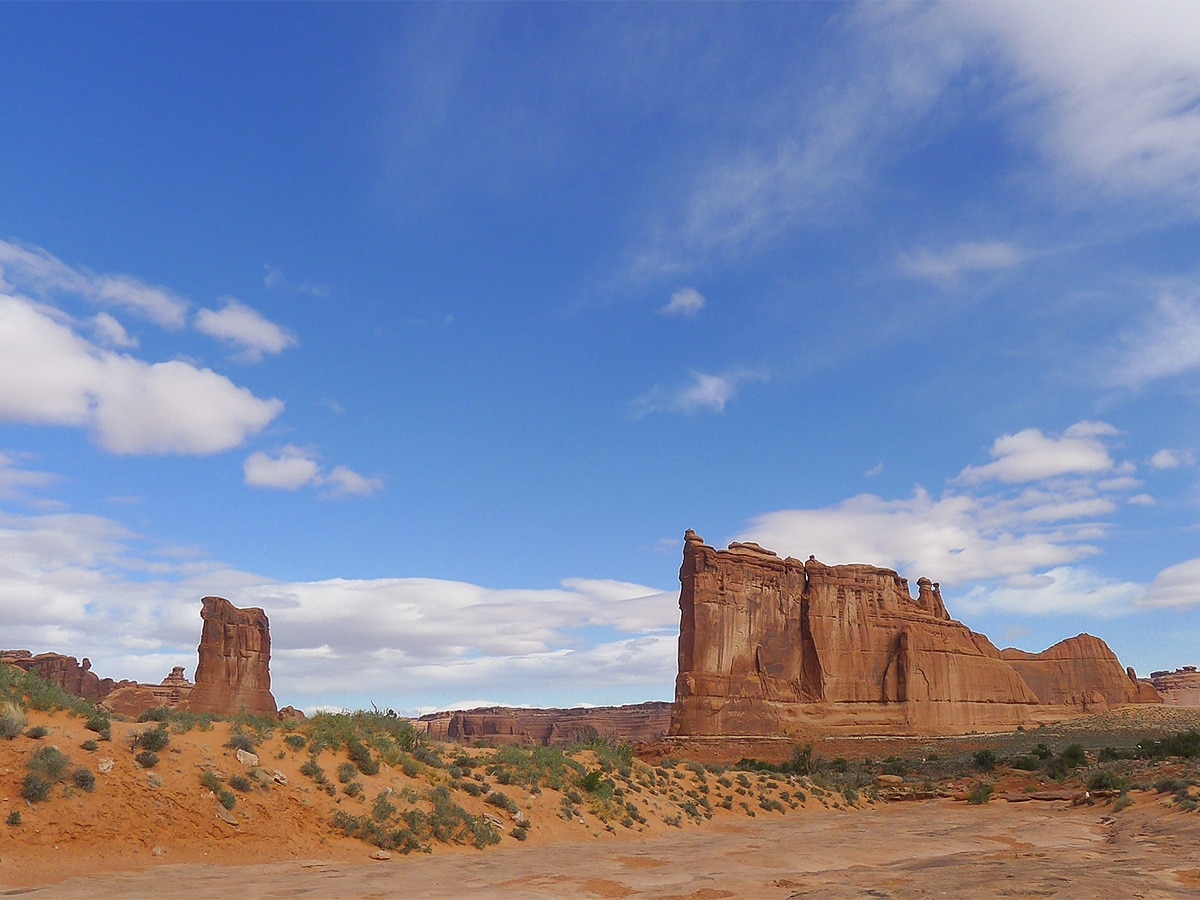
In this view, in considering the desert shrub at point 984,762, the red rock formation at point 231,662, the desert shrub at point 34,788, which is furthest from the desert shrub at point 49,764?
the red rock formation at point 231,662

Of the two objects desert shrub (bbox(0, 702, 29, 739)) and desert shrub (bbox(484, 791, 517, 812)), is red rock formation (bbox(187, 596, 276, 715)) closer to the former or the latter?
desert shrub (bbox(484, 791, 517, 812))

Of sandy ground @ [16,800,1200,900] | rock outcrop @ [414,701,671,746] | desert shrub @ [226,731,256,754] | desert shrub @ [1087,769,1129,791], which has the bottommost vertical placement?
rock outcrop @ [414,701,671,746]

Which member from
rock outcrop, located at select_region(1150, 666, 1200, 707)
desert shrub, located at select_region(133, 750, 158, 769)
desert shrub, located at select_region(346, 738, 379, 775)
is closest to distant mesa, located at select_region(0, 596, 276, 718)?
desert shrub, located at select_region(346, 738, 379, 775)

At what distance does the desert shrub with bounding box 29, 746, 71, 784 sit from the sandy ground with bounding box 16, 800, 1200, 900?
2.37 meters

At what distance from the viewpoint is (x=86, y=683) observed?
328ft

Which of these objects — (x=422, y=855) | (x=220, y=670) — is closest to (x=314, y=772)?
(x=422, y=855)

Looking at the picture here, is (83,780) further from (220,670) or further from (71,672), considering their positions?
(71,672)

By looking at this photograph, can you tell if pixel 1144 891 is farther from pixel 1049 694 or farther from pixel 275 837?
pixel 1049 694

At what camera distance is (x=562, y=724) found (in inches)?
5615

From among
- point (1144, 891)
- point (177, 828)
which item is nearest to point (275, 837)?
point (177, 828)

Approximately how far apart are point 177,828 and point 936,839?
52.5 ft

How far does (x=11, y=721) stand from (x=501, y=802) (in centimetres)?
908

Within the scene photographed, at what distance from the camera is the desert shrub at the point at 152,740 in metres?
13.7

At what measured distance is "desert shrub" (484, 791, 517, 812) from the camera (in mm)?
16784
